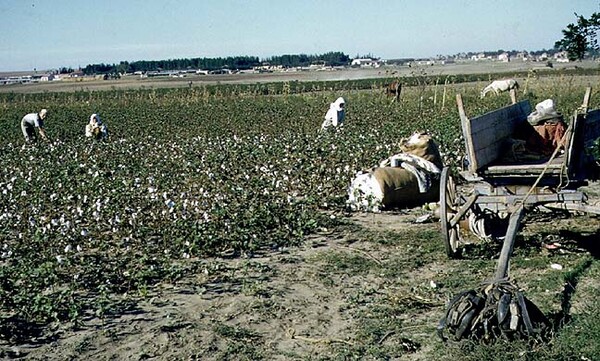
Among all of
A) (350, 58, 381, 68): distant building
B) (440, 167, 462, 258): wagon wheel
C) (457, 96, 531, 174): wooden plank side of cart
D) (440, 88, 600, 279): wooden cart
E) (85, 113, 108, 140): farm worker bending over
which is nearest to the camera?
(440, 88, 600, 279): wooden cart

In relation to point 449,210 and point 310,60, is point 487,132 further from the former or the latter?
point 310,60

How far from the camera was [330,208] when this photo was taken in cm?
934

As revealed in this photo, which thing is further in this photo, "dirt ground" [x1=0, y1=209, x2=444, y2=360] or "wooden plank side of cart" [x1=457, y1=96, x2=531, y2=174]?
"wooden plank side of cart" [x1=457, y1=96, x2=531, y2=174]

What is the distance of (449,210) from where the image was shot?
6.96 m

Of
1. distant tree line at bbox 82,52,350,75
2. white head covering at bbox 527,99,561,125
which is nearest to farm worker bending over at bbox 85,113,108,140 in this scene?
white head covering at bbox 527,99,561,125

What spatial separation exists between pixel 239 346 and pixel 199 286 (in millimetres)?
1403

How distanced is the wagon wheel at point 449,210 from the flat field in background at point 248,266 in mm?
183

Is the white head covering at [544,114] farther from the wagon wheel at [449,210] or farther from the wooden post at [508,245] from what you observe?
the wooden post at [508,245]

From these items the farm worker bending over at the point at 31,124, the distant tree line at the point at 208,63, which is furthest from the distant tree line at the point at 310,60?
the farm worker bending over at the point at 31,124

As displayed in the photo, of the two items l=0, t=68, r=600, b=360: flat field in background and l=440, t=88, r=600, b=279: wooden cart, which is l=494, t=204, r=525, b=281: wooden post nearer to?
l=440, t=88, r=600, b=279: wooden cart

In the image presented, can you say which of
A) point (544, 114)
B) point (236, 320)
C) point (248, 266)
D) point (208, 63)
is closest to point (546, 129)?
point (544, 114)

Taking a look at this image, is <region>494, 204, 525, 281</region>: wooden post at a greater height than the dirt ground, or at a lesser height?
greater

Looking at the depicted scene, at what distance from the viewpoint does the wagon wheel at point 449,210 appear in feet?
21.0

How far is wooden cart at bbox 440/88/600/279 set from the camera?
600cm
